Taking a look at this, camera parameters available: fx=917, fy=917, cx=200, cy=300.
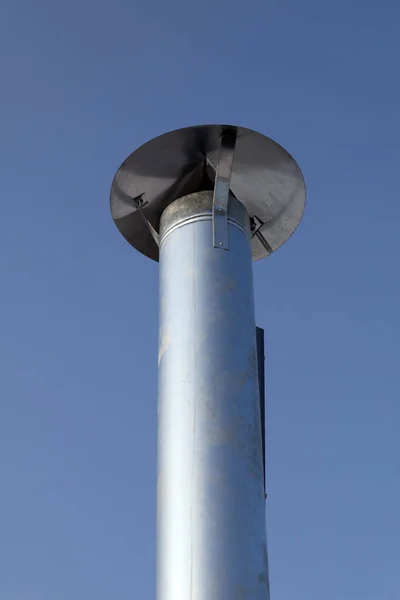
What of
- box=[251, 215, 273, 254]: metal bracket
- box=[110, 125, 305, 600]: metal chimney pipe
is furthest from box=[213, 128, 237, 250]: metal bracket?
box=[251, 215, 273, 254]: metal bracket

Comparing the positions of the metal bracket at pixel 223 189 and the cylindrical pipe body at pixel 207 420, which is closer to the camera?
the cylindrical pipe body at pixel 207 420

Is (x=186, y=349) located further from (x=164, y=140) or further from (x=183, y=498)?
(x=164, y=140)

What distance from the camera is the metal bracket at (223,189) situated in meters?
7.57

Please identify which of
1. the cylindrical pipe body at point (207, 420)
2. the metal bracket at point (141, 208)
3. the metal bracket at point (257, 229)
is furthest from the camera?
the metal bracket at point (257, 229)

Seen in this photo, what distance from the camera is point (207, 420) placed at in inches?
260

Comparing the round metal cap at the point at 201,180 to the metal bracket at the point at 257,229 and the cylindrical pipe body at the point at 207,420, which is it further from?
the cylindrical pipe body at the point at 207,420

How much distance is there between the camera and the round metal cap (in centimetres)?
807

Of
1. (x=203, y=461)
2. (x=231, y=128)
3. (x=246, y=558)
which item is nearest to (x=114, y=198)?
(x=231, y=128)

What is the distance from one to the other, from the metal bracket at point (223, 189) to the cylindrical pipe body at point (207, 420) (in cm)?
6

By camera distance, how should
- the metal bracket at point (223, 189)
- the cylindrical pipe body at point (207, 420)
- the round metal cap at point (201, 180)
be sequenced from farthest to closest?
the round metal cap at point (201, 180)
the metal bracket at point (223, 189)
the cylindrical pipe body at point (207, 420)

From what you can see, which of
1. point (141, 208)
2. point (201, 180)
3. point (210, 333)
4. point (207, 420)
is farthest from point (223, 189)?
point (207, 420)

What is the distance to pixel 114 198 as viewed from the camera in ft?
27.7

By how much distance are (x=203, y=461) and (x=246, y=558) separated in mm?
730

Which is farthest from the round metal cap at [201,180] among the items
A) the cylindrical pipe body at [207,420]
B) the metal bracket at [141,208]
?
the cylindrical pipe body at [207,420]
